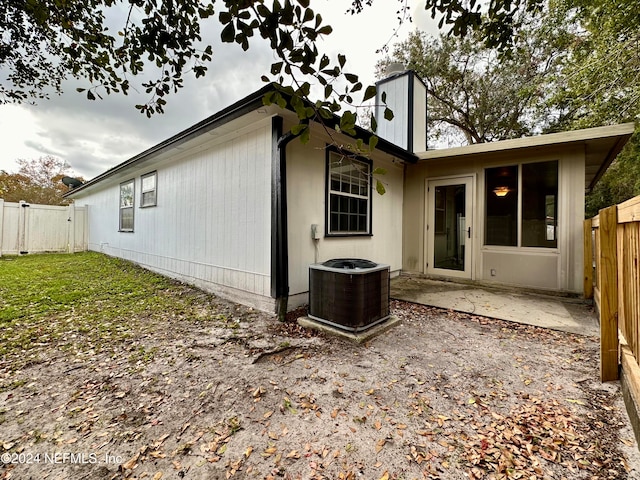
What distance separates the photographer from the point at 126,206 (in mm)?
7570

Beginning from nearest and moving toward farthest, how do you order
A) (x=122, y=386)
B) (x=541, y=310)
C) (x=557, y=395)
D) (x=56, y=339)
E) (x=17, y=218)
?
(x=557, y=395) < (x=122, y=386) < (x=56, y=339) < (x=541, y=310) < (x=17, y=218)

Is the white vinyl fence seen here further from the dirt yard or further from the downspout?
the downspout

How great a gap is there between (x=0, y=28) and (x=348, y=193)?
4603 mm

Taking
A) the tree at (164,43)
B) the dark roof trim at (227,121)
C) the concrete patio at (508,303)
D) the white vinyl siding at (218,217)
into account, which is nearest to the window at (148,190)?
the white vinyl siding at (218,217)

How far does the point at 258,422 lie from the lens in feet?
5.46

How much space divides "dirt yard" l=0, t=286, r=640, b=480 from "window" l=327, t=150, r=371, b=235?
7.03 feet

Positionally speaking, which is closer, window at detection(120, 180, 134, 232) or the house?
the house

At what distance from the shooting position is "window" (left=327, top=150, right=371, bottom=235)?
432cm

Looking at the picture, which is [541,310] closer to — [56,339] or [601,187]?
[56,339]

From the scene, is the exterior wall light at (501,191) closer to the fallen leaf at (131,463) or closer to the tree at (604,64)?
the tree at (604,64)

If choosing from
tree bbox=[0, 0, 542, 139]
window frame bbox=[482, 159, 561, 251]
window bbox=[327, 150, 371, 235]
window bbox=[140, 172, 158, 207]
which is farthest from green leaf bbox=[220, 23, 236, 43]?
window bbox=[140, 172, 158, 207]

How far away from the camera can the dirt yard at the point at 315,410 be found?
1.35 m

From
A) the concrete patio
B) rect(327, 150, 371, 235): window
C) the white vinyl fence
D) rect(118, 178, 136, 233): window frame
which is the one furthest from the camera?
the white vinyl fence

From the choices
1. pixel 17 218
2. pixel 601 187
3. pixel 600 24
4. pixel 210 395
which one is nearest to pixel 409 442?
pixel 210 395
